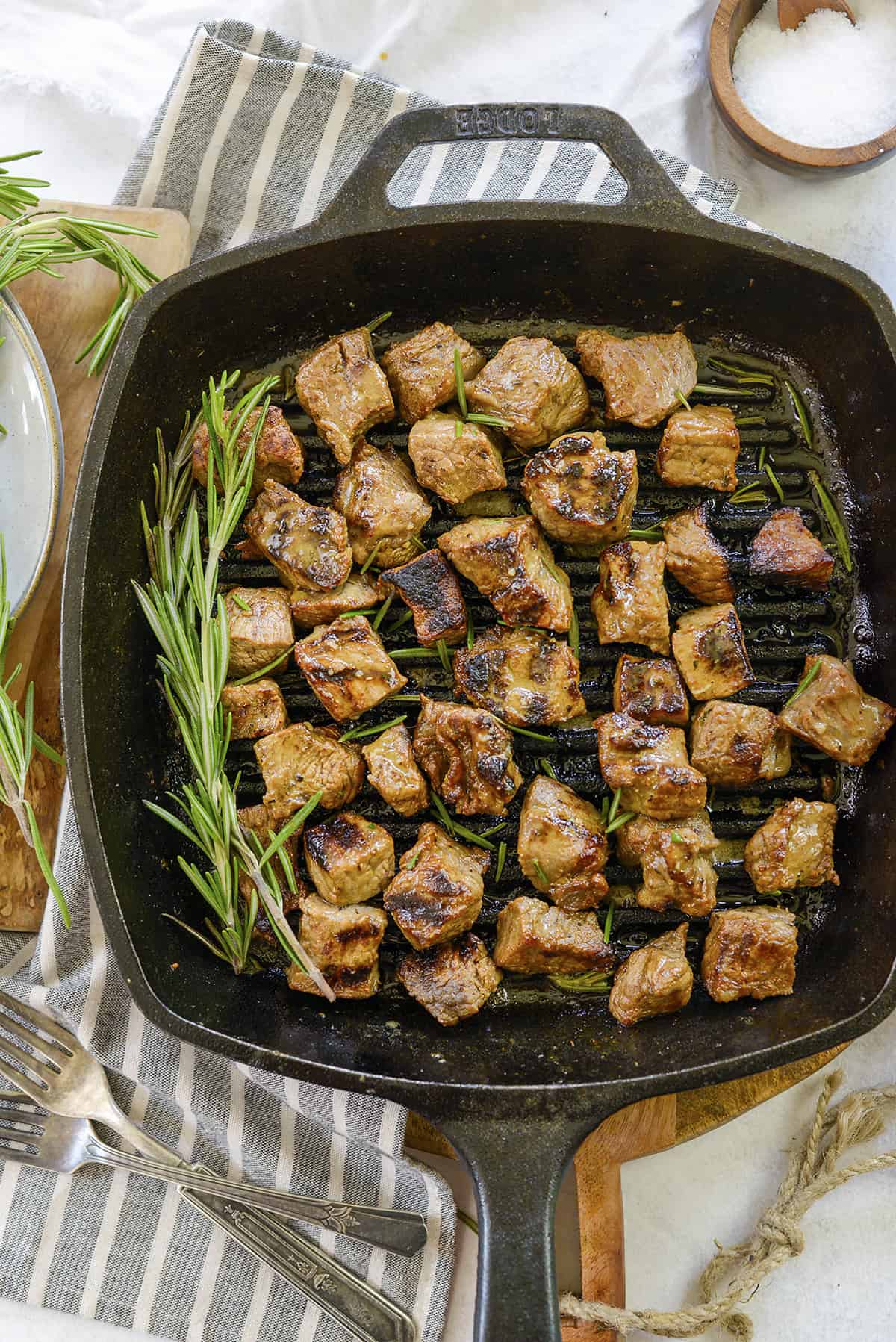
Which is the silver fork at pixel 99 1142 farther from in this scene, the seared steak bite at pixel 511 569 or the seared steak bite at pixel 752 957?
the seared steak bite at pixel 511 569

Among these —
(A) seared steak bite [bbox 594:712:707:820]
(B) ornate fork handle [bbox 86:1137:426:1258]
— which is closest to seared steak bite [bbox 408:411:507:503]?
(A) seared steak bite [bbox 594:712:707:820]

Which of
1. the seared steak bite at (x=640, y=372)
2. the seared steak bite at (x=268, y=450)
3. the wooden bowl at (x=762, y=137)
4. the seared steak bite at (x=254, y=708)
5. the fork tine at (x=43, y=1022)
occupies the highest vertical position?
the wooden bowl at (x=762, y=137)

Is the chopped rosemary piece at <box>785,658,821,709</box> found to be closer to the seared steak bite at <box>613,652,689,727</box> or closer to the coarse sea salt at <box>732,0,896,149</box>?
the seared steak bite at <box>613,652,689,727</box>

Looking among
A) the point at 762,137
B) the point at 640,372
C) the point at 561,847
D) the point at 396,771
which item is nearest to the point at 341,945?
the point at 396,771

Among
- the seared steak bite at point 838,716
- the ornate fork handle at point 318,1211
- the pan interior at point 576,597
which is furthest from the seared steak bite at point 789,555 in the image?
the ornate fork handle at point 318,1211

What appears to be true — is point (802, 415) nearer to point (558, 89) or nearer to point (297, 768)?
point (558, 89)

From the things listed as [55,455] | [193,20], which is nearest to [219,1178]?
[55,455]
